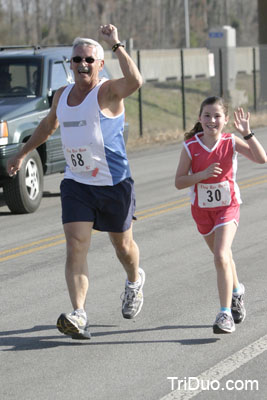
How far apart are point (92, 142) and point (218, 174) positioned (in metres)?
0.88

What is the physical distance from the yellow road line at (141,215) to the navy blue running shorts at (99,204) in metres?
3.03

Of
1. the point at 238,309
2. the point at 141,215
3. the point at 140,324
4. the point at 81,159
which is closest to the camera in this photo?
the point at 81,159

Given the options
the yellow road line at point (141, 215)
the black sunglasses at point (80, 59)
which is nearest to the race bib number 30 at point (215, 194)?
the black sunglasses at point (80, 59)

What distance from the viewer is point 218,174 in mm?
6270

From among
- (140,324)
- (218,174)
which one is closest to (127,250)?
(140,324)

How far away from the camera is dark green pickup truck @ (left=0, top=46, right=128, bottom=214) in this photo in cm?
1186

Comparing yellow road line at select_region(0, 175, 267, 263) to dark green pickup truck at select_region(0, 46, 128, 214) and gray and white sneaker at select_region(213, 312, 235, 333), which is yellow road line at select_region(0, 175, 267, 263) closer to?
dark green pickup truck at select_region(0, 46, 128, 214)

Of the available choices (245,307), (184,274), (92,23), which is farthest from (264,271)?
(92,23)

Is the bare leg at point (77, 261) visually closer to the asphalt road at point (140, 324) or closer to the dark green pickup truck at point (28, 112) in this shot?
the asphalt road at point (140, 324)

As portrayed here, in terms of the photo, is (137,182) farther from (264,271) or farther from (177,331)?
(177,331)

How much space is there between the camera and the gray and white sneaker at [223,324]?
20.1 feet

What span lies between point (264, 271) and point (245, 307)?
1.26 meters

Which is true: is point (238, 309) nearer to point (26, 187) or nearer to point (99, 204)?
point (99, 204)

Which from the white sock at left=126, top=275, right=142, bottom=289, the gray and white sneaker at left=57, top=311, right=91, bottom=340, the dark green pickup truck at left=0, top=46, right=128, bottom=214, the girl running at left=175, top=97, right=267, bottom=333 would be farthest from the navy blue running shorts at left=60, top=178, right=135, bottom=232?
the dark green pickup truck at left=0, top=46, right=128, bottom=214
